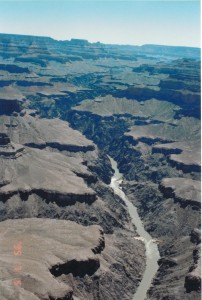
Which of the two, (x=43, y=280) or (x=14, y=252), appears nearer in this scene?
(x=43, y=280)

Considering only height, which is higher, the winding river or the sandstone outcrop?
the sandstone outcrop

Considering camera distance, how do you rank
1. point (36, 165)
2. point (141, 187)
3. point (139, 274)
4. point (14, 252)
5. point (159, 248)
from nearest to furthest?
point (14, 252) < point (139, 274) < point (159, 248) < point (36, 165) < point (141, 187)

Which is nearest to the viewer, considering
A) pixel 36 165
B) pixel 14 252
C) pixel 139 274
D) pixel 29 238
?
pixel 14 252

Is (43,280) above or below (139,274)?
above

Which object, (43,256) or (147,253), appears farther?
(147,253)

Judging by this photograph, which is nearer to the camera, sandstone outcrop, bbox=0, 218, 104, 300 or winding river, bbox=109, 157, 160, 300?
sandstone outcrop, bbox=0, 218, 104, 300

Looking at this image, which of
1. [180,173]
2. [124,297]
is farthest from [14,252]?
[180,173]

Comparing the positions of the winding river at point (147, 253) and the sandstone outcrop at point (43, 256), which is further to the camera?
the winding river at point (147, 253)

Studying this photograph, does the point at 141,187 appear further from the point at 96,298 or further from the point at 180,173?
the point at 96,298

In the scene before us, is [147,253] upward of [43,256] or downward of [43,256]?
downward

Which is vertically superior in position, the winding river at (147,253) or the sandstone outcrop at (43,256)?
the sandstone outcrop at (43,256)
